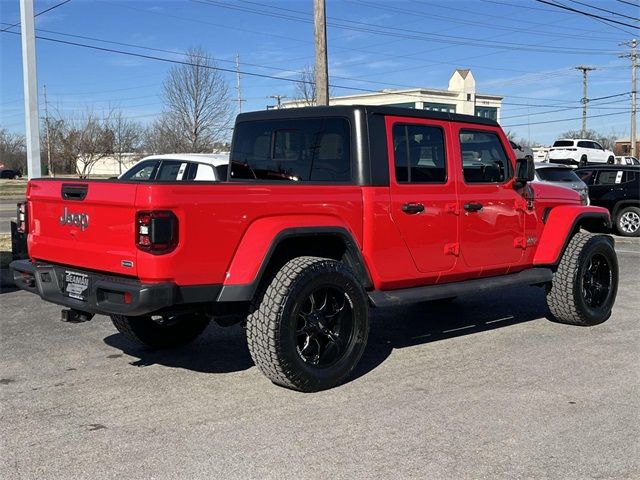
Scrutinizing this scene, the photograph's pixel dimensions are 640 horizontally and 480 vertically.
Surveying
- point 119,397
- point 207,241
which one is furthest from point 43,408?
point 207,241

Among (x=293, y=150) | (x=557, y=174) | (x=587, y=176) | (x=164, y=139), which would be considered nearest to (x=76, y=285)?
(x=293, y=150)

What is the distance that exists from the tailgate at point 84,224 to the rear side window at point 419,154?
84.3 inches

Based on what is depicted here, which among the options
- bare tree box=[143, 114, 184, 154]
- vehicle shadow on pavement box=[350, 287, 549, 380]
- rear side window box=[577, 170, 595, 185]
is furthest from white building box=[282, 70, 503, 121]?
vehicle shadow on pavement box=[350, 287, 549, 380]

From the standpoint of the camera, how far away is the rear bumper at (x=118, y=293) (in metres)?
4.02

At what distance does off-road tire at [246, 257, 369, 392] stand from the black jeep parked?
44.9 feet

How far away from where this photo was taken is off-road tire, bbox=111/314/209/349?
5.57 metres

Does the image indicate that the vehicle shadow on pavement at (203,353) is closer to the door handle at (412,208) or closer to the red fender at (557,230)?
the door handle at (412,208)

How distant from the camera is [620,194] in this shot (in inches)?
653

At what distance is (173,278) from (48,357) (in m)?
2.14

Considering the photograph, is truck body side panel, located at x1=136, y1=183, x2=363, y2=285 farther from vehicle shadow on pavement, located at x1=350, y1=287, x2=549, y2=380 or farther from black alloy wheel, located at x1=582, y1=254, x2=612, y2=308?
black alloy wheel, located at x1=582, y1=254, x2=612, y2=308

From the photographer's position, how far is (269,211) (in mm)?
4465

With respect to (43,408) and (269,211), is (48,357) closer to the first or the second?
(43,408)

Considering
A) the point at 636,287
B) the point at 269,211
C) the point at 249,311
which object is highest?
the point at 269,211

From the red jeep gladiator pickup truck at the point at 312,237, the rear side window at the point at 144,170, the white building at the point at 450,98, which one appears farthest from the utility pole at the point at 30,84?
the white building at the point at 450,98
